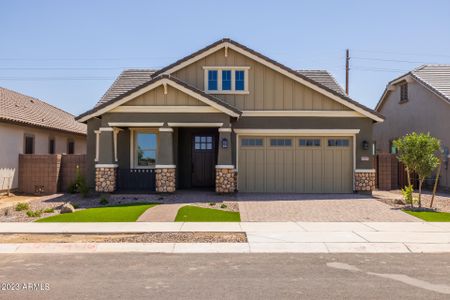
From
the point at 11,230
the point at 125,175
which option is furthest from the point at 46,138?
the point at 11,230

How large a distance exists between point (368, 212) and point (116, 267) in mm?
9427

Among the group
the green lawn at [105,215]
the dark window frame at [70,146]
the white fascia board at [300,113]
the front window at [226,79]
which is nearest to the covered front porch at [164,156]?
the white fascia board at [300,113]

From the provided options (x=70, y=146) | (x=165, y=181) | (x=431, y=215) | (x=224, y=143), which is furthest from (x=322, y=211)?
(x=70, y=146)

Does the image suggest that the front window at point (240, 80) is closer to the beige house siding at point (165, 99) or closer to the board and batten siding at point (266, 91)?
the board and batten siding at point (266, 91)

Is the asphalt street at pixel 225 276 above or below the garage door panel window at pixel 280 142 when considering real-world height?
below

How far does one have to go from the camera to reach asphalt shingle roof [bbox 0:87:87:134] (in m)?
20.3

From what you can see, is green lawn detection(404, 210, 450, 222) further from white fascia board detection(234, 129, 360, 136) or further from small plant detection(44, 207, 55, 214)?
small plant detection(44, 207, 55, 214)

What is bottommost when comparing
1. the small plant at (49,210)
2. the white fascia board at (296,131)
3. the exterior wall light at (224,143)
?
the small plant at (49,210)

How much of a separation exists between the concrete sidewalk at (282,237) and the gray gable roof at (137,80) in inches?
415

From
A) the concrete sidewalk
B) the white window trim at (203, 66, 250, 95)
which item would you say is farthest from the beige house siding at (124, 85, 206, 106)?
the concrete sidewalk

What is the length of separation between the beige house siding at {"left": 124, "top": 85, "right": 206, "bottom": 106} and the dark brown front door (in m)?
3.17

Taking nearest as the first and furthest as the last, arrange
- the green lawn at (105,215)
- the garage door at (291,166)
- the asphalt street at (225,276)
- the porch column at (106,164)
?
the asphalt street at (225,276) < the green lawn at (105,215) < the porch column at (106,164) < the garage door at (291,166)

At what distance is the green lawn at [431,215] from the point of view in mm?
13328

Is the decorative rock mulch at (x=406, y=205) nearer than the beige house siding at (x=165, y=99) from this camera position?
Yes
